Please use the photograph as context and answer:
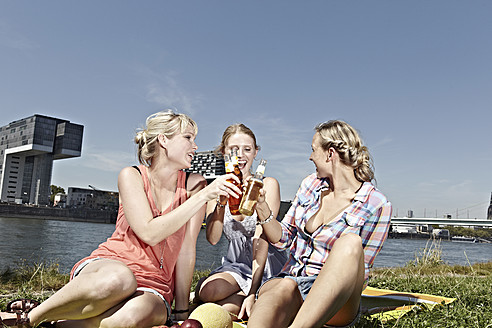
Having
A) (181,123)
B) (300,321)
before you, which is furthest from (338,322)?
(181,123)

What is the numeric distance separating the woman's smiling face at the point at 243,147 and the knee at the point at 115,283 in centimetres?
119

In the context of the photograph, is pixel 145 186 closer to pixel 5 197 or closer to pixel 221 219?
pixel 221 219

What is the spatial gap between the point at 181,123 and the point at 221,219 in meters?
Answer: 0.76

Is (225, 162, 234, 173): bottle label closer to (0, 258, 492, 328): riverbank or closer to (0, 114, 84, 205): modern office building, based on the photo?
(0, 258, 492, 328): riverbank

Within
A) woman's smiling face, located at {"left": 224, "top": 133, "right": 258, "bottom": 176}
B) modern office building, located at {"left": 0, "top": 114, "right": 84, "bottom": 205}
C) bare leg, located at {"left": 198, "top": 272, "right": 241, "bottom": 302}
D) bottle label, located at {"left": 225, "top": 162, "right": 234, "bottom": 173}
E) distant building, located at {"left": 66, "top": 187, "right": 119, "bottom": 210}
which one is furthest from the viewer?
modern office building, located at {"left": 0, "top": 114, "right": 84, "bottom": 205}

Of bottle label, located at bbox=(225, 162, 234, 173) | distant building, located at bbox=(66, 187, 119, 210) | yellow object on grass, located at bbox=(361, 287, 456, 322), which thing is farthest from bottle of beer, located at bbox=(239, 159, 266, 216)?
distant building, located at bbox=(66, 187, 119, 210)

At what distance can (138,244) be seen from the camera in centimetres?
245

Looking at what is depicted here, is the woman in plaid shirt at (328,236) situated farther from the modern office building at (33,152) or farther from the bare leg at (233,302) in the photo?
the modern office building at (33,152)

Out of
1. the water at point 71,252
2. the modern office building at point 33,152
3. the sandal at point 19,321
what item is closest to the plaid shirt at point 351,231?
the sandal at point 19,321

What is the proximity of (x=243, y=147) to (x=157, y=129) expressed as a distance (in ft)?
2.40

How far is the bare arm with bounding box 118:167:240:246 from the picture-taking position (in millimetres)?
2293

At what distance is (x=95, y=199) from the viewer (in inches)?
2899

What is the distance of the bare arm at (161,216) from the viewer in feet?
7.52

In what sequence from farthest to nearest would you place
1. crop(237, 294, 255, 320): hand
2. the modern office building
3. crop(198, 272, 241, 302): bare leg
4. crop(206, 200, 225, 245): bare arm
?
the modern office building
crop(206, 200, 225, 245): bare arm
crop(198, 272, 241, 302): bare leg
crop(237, 294, 255, 320): hand
